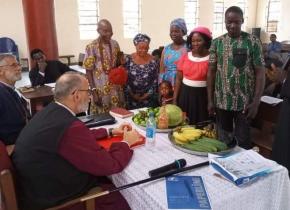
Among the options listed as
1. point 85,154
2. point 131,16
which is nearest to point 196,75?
point 85,154

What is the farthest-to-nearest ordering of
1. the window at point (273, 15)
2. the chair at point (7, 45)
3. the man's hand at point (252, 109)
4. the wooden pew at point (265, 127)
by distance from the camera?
the window at point (273, 15) → the chair at point (7, 45) → the wooden pew at point (265, 127) → the man's hand at point (252, 109)

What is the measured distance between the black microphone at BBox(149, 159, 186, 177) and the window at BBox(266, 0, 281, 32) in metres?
12.5

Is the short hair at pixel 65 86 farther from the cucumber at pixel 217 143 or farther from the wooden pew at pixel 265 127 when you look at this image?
the wooden pew at pixel 265 127

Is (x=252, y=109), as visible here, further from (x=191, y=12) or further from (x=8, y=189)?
(x=191, y=12)

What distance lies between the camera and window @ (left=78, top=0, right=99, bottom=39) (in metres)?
9.73

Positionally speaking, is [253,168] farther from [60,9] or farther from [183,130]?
[60,9]

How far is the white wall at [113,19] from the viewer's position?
8.84 m

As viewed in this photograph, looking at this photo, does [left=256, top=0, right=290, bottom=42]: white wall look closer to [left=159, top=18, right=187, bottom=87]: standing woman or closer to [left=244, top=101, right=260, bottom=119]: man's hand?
[left=159, top=18, right=187, bottom=87]: standing woman

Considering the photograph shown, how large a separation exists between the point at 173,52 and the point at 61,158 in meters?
1.98

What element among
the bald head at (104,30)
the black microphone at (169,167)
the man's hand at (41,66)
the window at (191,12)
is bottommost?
the black microphone at (169,167)

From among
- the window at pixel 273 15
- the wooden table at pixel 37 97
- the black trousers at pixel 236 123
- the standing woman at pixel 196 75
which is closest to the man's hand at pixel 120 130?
the standing woman at pixel 196 75

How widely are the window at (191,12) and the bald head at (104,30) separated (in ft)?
30.1

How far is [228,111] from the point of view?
2.83 meters

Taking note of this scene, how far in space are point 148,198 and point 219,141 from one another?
681mm
